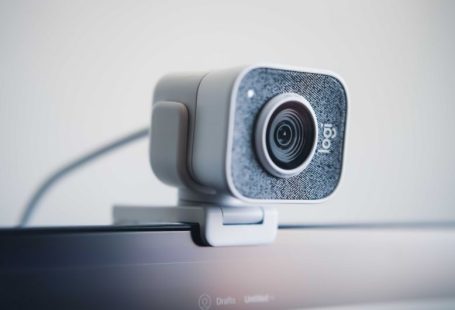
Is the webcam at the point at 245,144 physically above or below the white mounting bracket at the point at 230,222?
above

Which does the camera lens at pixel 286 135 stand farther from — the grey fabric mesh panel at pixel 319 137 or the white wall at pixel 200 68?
the white wall at pixel 200 68

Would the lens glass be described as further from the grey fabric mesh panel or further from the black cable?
the black cable

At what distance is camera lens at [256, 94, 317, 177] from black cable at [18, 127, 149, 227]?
285 mm

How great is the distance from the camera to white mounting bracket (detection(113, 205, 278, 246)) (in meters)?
0.64

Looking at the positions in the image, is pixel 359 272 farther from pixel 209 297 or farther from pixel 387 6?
pixel 387 6

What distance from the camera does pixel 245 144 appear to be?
59 cm

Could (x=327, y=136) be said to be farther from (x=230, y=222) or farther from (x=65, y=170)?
(x=65, y=170)

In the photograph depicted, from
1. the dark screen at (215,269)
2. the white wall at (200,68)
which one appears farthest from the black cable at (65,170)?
the dark screen at (215,269)

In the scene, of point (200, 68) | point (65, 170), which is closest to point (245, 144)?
point (65, 170)

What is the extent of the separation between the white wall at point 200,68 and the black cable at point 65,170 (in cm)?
4

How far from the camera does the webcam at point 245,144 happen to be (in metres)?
0.59

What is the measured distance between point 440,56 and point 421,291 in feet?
2.26

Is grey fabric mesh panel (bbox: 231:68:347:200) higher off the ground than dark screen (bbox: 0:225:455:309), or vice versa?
grey fabric mesh panel (bbox: 231:68:347:200)

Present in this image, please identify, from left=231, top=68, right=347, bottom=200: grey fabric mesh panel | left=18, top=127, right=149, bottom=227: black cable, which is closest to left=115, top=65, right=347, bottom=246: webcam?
left=231, top=68, right=347, bottom=200: grey fabric mesh panel
